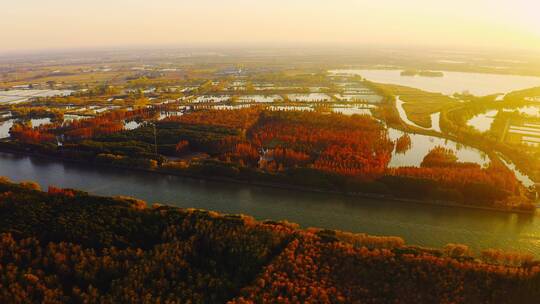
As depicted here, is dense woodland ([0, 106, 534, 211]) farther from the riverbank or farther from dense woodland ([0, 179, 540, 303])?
dense woodland ([0, 179, 540, 303])

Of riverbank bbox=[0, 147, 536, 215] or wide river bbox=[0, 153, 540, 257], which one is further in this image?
riverbank bbox=[0, 147, 536, 215]

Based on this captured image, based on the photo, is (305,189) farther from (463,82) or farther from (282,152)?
(463,82)

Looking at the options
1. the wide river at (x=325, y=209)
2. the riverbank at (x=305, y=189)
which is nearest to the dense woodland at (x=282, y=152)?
the riverbank at (x=305, y=189)

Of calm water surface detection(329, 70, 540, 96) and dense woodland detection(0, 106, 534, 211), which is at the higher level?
calm water surface detection(329, 70, 540, 96)

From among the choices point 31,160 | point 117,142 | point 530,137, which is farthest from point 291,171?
point 530,137

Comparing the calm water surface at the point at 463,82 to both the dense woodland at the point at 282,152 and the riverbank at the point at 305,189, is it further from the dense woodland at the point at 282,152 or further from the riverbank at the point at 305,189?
the riverbank at the point at 305,189

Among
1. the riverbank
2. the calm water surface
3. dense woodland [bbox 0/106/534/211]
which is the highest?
the calm water surface

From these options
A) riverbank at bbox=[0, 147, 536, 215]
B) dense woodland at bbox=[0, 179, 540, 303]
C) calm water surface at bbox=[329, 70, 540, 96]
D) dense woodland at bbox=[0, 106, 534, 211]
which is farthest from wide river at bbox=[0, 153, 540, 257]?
calm water surface at bbox=[329, 70, 540, 96]

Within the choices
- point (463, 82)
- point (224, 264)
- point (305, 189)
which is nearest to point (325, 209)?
Answer: point (305, 189)

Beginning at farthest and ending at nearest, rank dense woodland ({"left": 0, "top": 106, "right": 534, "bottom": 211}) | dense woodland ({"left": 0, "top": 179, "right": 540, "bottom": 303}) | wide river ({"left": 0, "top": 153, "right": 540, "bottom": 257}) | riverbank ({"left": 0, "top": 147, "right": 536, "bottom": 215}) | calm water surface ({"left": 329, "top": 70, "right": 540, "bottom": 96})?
calm water surface ({"left": 329, "top": 70, "right": 540, "bottom": 96}), dense woodland ({"left": 0, "top": 106, "right": 534, "bottom": 211}), riverbank ({"left": 0, "top": 147, "right": 536, "bottom": 215}), wide river ({"left": 0, "top": 153, "right": 540, "bottom": 257}), dense woodland ({"left": 0, "top": 179, "right": 540, "bottom": 303})
